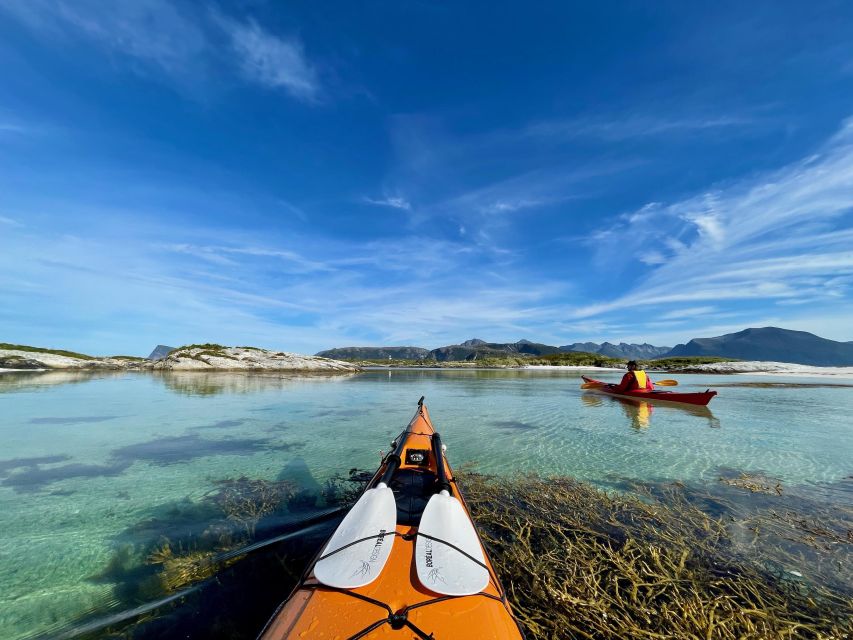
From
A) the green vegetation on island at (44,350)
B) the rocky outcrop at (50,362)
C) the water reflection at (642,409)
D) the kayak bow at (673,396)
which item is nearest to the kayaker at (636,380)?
the kayak bow at (673,396)

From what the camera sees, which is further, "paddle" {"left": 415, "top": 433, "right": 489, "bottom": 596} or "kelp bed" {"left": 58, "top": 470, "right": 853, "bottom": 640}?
"kelp bed" {"left": 58, "top": 470, "right": 853, "bottom": 640}

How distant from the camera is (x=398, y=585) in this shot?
2.97 meters

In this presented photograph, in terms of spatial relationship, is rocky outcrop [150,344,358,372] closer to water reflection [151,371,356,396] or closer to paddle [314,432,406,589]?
water reflection [151,371,356,396]

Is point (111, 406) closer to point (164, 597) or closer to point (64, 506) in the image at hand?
point (64, 506)

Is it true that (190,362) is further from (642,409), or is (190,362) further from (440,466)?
(440,466)

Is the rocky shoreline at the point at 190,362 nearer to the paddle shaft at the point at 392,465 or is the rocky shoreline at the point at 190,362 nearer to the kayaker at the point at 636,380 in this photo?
the kayaker at the point at 636,380

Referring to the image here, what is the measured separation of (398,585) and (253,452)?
1041cm

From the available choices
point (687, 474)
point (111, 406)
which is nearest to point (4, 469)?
point (111, 406)

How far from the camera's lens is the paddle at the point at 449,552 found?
2951mm

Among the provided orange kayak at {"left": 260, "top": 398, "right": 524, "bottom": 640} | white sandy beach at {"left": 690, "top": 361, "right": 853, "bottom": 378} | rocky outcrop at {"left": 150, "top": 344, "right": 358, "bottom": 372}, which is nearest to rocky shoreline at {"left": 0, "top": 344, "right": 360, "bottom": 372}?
rocky outcrop at {"left": 150, "top": 344, "right": 358, "bottom": 372}

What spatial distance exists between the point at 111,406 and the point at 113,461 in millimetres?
13442

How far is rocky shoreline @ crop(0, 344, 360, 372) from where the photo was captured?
52.5 meters

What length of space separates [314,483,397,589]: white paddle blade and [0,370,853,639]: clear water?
357 centimetres

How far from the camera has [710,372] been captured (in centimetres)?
6034
